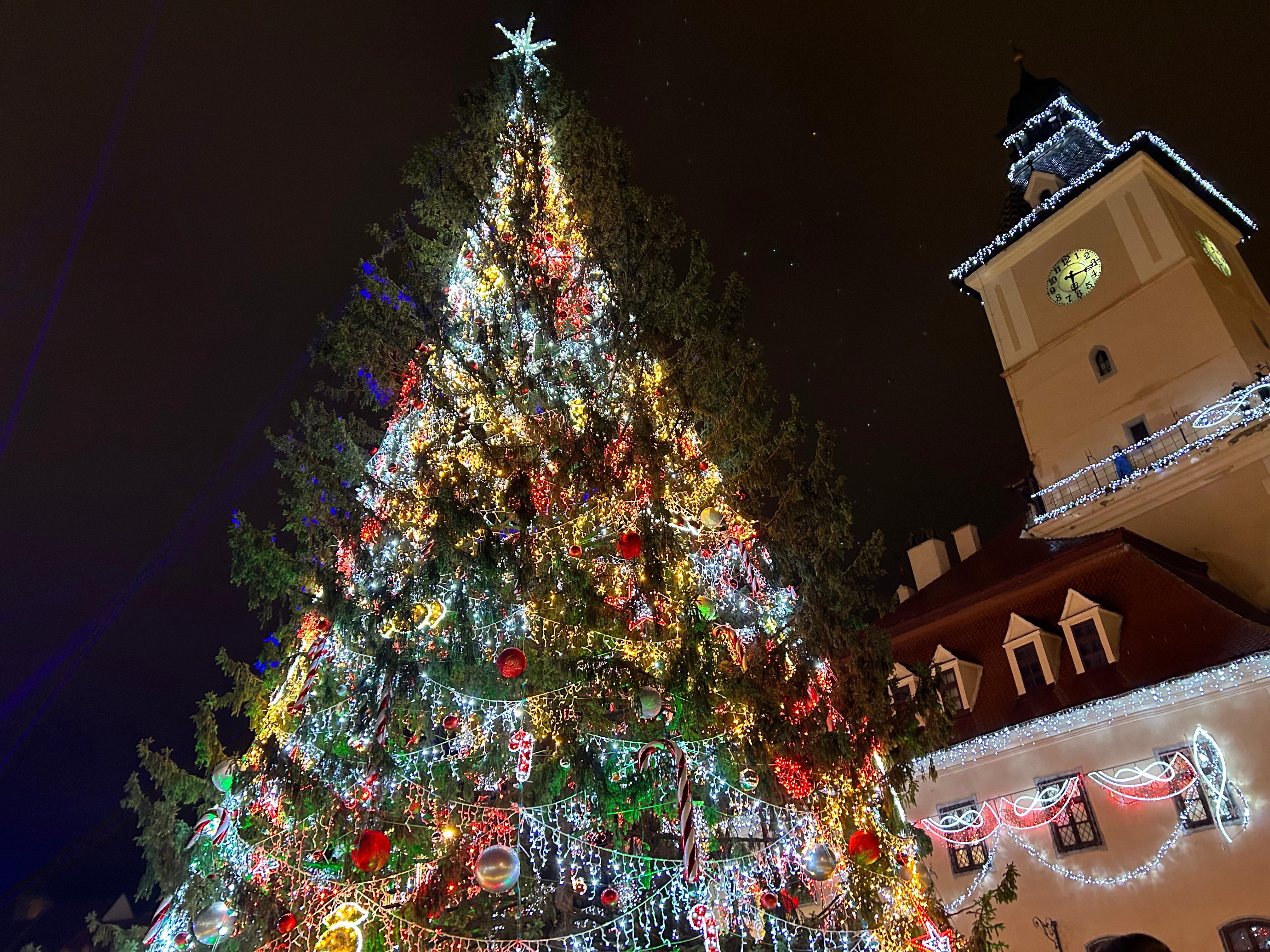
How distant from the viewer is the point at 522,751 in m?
6.54

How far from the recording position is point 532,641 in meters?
7.15

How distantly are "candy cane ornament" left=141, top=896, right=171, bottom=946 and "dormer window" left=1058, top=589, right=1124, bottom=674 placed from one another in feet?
51.4

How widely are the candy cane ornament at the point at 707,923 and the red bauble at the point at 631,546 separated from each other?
3003mm

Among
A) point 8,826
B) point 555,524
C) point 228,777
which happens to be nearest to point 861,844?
point 555,524

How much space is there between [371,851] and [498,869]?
0.87 m

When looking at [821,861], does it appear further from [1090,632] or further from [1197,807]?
[1090,632]

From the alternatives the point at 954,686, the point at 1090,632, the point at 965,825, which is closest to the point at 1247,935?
the point at 965,825

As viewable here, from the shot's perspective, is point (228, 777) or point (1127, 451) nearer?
point (228, 777)

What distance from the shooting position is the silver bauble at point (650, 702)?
260 inches

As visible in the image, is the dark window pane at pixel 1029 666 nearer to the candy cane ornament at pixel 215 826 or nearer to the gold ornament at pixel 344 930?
the gold ornament at pixel 344 930

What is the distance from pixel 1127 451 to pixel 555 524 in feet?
58.0

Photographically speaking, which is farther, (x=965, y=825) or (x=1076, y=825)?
(x=965, y=825)

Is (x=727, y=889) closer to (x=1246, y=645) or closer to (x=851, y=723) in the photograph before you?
(x=851, y=723)

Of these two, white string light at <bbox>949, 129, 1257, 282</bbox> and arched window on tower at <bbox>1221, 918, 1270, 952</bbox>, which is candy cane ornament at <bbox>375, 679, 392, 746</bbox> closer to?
arched window on tower at <bbox>1221, 918, 1270, 952</bbox>
